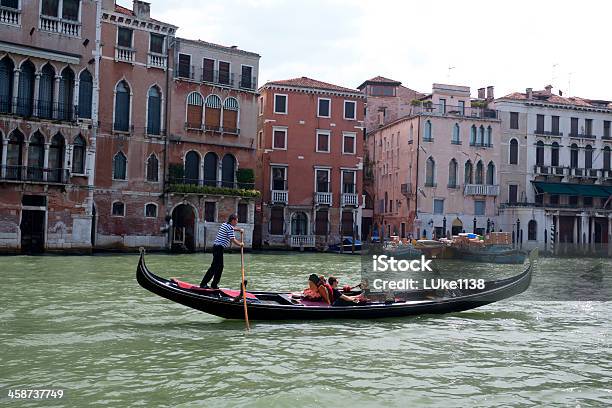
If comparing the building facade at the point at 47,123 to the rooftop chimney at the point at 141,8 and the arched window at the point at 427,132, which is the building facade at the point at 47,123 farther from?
the arched window at the point at 427,132

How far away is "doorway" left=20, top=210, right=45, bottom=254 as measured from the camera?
22281 millimetres

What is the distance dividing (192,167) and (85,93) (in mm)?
5867

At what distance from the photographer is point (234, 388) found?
6.28 m

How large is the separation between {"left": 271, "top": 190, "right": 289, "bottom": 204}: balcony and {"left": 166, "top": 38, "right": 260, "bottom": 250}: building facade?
92.0 inches

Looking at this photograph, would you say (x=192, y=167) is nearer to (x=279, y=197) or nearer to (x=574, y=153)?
(x=279, y=197)

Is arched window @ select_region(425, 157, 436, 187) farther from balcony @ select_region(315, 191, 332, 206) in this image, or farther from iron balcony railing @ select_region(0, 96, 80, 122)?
iron balcony railing @ select_region(0, 96, 80, 122)

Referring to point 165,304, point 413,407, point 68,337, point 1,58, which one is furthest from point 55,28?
point 413,407

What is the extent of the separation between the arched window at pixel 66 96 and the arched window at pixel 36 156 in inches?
43.8

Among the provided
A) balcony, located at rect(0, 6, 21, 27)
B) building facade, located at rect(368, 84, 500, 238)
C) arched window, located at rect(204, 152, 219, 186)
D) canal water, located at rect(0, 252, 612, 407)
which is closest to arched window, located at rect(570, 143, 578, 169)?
building facade, located at rect(368, 84, 500, 238)

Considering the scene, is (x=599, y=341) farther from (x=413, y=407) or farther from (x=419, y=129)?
(x=419, y=129)

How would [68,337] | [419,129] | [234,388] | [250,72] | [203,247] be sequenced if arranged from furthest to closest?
[419,129] → [250,72] → [203,247] → [68,337] → [234,388]

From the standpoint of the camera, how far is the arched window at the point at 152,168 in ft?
86.9

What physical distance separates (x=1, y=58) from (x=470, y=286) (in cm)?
1808

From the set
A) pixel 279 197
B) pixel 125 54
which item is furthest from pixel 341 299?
pixel 279 197
